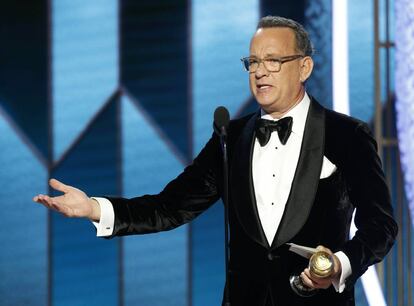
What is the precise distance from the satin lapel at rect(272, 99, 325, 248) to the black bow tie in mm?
49

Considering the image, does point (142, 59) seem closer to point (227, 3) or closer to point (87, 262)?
point (227, 3)

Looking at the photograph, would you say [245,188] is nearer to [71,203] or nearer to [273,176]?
[273,176]

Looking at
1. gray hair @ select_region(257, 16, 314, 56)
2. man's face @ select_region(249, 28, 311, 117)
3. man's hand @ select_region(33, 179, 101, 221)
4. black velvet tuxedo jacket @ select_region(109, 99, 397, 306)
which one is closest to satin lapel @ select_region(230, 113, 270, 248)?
black velvet tuxedo jacket @ select_region(109, 99, 397, 306)

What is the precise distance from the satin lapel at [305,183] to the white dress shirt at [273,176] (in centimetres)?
3

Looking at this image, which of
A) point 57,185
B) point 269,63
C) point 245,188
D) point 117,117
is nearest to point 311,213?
point 245,188

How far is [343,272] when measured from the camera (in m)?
1.93

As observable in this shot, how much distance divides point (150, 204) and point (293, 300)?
0.48m

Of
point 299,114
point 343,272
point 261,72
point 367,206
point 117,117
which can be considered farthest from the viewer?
point 117,117

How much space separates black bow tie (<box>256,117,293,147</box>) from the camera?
2221 mm

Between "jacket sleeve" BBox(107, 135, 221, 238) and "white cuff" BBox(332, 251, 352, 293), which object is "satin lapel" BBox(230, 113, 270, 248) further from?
"white cuff" BBox(332, 251, 352, 293)

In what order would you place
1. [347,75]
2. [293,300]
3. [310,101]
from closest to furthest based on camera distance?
[293,300] → [310,101] → [347,75]

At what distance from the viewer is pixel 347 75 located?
3.76 metres

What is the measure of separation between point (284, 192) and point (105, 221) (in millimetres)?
475

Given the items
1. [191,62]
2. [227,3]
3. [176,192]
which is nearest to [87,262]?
[191,62]
